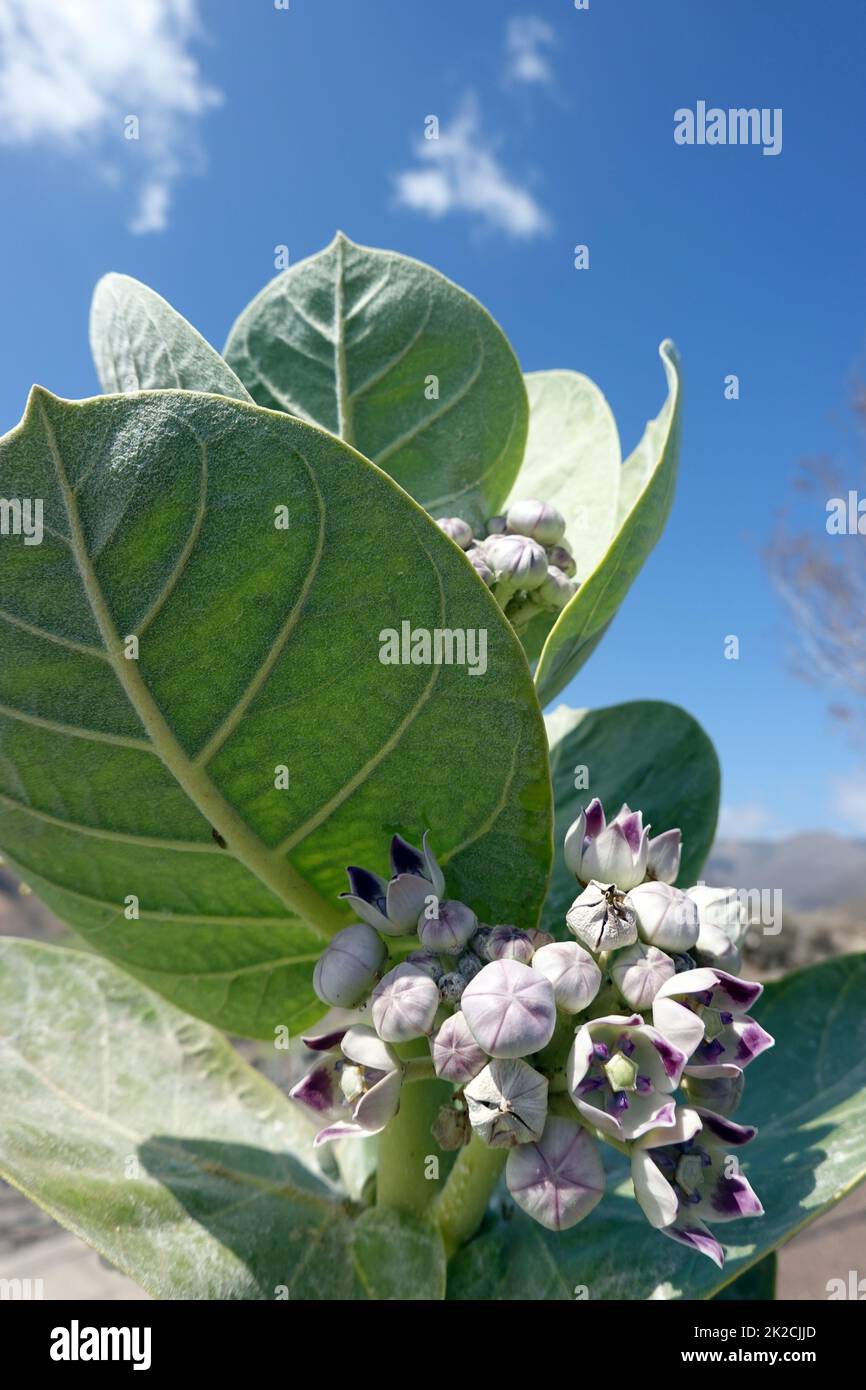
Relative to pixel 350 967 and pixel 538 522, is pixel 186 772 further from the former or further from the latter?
pixel 538 522

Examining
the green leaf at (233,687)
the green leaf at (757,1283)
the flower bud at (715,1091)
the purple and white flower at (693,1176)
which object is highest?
the green leaf at (233,687)

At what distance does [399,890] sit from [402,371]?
673 millimetres

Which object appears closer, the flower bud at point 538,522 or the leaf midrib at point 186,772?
the leaf midrib at point 186,772

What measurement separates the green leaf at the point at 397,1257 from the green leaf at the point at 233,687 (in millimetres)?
356

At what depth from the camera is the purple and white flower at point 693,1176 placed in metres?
0.83

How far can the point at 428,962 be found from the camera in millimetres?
883

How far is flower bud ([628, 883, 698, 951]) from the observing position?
87 cm

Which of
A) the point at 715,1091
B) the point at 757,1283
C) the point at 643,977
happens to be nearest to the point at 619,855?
the point at 643,977

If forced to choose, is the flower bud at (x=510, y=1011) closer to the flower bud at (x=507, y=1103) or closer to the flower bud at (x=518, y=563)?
the flower bud at (x=507, y=1103)

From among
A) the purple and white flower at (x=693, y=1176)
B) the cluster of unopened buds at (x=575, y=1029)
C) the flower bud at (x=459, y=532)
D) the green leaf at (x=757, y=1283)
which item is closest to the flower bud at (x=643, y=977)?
the cluster of unopened buds at (x=575, y=1029)
